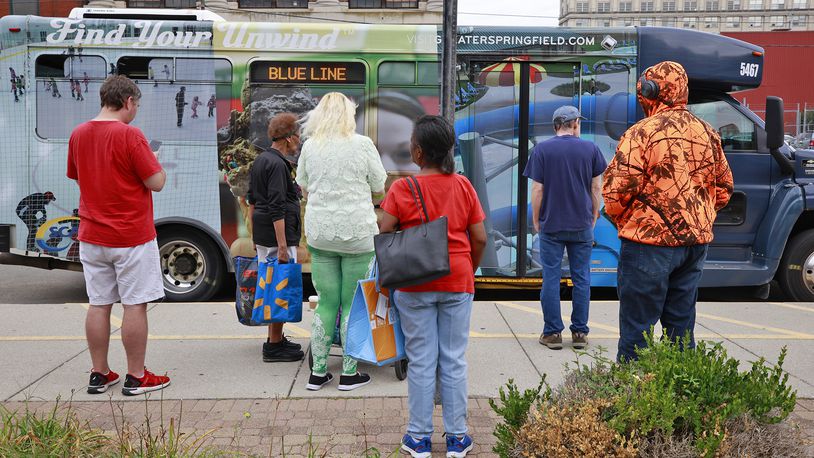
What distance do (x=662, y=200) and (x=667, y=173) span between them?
0.45ft

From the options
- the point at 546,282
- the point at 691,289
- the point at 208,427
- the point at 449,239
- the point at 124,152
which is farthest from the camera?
the point at 546,282

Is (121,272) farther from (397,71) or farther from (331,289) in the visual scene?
(397,71)

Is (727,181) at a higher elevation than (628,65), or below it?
below

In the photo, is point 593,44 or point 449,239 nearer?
point 449,239

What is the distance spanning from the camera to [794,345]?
5965 mm

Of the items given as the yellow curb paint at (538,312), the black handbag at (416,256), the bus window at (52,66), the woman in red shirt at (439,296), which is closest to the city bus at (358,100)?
the bus window at (52,66)

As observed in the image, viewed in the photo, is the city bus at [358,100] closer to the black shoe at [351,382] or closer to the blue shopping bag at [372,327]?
the black shoe at [351,382]

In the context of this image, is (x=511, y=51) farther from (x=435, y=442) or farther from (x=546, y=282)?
(x=435, y=442)

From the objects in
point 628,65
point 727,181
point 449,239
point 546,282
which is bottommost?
point 546,282

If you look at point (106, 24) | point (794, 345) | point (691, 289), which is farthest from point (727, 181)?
point (106, 24)

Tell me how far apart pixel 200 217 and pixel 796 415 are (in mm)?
5773

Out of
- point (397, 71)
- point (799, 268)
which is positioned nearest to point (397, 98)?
point (397, 71)

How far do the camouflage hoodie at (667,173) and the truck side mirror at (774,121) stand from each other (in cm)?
394

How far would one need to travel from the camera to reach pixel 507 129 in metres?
7.70
